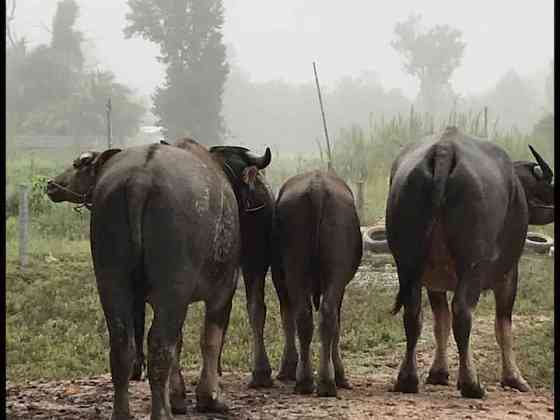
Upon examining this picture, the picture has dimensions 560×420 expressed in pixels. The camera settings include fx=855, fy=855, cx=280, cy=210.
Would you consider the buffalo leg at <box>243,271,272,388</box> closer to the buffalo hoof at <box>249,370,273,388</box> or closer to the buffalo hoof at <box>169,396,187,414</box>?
the buffalo hoof at <box>249,370,273,388</box>

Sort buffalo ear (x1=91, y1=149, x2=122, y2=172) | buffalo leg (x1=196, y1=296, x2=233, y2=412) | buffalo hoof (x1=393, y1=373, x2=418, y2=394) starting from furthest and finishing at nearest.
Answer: buffalo hoof (x1=393, y1=373, x2=418, y2=394) < buffalo ear (x1=91, y1=149, x2=122, y2=172) < buffalo leg (x1=196, y1=296, x2=233, y2=412)

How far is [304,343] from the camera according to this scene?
6.61m

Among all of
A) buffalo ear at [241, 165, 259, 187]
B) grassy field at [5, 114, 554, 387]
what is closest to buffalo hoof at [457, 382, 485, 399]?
grassy field at [5, 114, 554, 387]

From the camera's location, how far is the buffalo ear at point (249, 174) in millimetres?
6568

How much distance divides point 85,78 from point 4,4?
147ft

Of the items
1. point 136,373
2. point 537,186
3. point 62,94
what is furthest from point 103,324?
point 62,94

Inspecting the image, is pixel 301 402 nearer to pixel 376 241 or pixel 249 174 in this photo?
pixel 249 174

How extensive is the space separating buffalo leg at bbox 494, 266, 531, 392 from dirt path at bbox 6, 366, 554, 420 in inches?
6.3

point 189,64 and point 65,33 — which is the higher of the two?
point 65,33

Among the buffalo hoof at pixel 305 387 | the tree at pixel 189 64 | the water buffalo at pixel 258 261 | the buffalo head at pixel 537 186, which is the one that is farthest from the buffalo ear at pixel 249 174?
the tree at pixel 189 64

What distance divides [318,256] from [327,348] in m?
0.71

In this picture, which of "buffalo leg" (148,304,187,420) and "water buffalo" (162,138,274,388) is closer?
"buffalo leg" (148,304,187,420)

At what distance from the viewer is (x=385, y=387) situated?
23.8 feet

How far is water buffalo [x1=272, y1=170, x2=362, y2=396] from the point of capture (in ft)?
21.4
